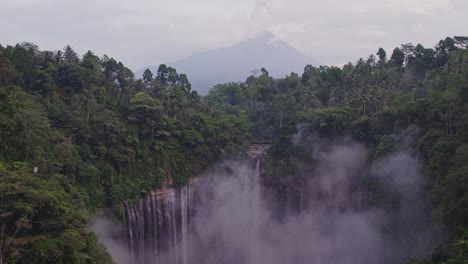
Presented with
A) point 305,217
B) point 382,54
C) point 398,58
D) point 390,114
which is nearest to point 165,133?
point 305,217

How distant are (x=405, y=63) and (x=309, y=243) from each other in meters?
12.6

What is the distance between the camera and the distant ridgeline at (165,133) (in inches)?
482

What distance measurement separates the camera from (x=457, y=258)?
428 inches

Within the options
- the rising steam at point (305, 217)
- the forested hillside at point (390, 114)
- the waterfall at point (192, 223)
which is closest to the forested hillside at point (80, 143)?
the waterfall at point (192, 223)

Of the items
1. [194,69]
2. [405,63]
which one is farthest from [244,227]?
[194,69]

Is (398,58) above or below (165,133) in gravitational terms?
above

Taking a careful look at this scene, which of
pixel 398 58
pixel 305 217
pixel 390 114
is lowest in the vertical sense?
pixel 305 217

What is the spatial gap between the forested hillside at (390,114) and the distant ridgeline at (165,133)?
56 millimetres

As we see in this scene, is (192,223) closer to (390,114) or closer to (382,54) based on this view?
(390,114)

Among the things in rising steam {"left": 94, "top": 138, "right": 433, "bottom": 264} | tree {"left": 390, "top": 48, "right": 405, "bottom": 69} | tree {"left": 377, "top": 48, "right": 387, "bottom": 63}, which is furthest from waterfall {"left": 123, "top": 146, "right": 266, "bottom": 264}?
tree {"left": 377, "top": 48, "right": 387, "bottom": 63}

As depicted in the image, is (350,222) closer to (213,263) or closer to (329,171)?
(329,171)

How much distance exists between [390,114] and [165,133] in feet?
32.7

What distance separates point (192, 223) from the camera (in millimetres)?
23766

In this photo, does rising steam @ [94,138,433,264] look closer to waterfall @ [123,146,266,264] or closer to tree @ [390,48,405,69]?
waterfall @ [123,146,266,264]
